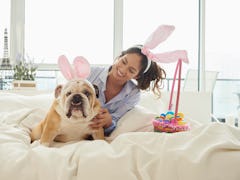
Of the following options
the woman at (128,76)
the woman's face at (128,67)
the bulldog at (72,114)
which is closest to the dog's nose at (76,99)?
the bulldog at (72,114)

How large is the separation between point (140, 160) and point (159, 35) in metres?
0.67

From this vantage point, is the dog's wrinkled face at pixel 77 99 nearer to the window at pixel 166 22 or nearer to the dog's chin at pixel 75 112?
the dog's chin at pixel 75 112

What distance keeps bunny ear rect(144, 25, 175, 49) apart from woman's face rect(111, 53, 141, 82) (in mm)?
93

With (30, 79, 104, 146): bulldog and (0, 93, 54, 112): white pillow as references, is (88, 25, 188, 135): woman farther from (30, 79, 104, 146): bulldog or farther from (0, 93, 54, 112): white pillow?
(0, 93, 54, 112): white pillow

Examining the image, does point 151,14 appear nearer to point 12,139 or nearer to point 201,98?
point 201,98

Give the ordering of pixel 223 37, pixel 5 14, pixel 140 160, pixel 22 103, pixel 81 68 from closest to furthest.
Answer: pixel 140 160
pixel 81 68
pixel 22 103
pixel 5 14
pixel 223 37

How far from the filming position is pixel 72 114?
1.09 meters

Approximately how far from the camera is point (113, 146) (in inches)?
34.9

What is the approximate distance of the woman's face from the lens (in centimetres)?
141

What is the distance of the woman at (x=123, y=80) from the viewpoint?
4.66 feet

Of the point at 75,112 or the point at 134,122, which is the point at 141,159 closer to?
the point at 75,112

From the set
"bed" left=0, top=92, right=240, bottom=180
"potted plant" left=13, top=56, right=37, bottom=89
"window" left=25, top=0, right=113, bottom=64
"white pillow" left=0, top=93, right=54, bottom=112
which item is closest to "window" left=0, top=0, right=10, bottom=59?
"window" left=25, top=0, right=113, bottom=64

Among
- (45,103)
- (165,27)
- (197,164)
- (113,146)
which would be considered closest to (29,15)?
(45,103)

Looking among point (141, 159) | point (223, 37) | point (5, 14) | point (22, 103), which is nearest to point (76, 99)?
point (141, 159)
